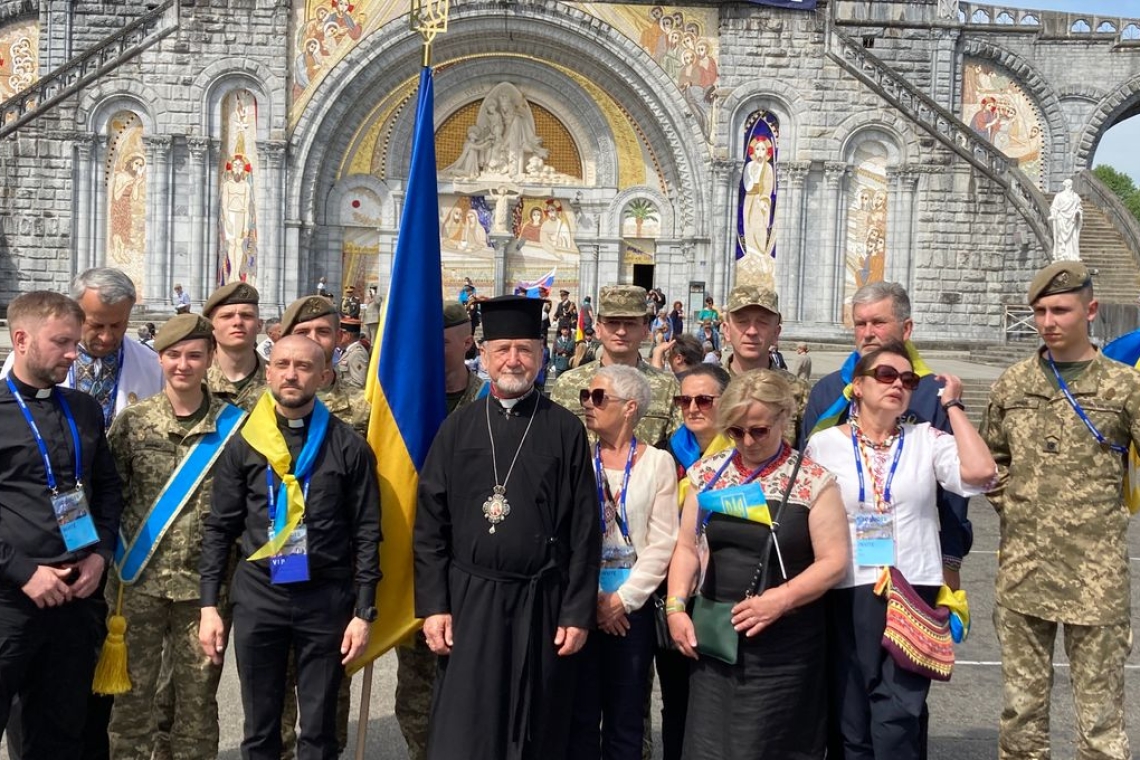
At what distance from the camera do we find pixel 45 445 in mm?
4512

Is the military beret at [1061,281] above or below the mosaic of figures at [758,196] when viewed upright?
below

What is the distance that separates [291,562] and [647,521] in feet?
4.78

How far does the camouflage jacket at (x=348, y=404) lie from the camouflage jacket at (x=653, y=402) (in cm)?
102

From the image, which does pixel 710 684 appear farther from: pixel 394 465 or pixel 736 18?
pixel 736 18

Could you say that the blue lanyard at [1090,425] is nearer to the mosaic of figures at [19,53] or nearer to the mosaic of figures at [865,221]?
the mosaic of figures at [865,221]

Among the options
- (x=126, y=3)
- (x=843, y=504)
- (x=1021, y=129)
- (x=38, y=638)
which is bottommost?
(x=38, y=638)

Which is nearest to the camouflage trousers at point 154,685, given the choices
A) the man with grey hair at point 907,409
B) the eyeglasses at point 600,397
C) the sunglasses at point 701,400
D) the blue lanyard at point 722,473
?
the eyeglasses at point 600,397

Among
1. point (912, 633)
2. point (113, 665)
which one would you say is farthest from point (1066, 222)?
point (113, 665)

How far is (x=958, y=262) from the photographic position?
25250 millimetres

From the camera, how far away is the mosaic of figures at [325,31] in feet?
81.8

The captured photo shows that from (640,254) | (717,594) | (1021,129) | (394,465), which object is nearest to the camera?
(717,594)

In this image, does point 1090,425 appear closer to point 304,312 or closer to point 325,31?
point 304,312

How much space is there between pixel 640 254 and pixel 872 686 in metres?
23.0

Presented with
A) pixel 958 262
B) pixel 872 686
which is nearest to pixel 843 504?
pixel 872 686
